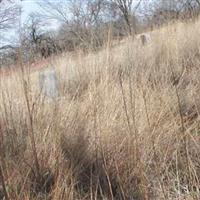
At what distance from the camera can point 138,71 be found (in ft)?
10.6

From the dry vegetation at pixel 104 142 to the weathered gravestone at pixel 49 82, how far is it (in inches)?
4.1

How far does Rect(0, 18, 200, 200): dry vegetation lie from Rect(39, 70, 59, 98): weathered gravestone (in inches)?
4.1

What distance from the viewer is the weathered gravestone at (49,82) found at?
3087 mm

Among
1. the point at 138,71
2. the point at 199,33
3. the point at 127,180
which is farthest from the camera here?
the point at 199,33

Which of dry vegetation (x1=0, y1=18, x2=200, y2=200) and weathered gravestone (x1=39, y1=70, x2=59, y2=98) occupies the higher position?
weathered gravestone (x1=39, y1=70, x2=59, y2=98)

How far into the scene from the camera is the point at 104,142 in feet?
7.27

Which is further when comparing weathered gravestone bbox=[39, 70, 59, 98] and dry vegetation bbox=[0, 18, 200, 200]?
weathered gravestone bbox=[39, 70, 59, 98]

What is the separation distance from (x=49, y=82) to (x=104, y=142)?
130 cm

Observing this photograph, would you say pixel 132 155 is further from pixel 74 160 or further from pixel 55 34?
pixel 55 34

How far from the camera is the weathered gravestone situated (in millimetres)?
3087

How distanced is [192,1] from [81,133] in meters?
4.66

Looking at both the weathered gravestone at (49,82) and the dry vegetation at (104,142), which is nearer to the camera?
the dry vegetation at (104,142)

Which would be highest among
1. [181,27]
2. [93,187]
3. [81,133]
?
[181,27]

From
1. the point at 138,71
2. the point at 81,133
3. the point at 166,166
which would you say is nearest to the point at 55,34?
the point at 138,71
